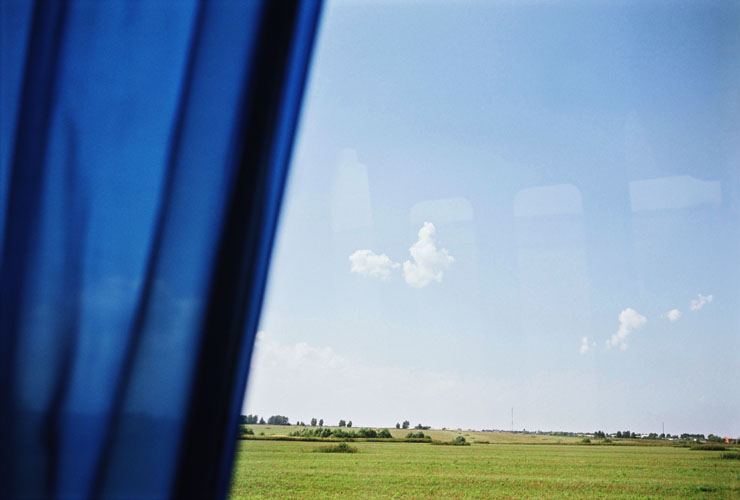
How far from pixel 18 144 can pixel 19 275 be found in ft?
0.46

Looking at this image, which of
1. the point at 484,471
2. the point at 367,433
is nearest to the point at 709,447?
the point at 367,433

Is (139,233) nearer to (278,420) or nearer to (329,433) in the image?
(278,420)

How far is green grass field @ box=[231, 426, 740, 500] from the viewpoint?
176 centimetres

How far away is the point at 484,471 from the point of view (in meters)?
2.97

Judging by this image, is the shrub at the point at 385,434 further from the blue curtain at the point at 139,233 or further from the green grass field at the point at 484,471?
the blue curtain at the point at 139,233

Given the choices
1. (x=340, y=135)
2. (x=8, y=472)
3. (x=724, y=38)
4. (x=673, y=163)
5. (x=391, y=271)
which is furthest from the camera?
(x=391, y=271)

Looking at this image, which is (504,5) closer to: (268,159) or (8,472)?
(268,159)

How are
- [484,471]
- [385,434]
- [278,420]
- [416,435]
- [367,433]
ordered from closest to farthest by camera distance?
[278,420] < [367,433] < [385,434] < [416,435] < [484,471]

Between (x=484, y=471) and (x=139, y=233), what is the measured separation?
2.80 m

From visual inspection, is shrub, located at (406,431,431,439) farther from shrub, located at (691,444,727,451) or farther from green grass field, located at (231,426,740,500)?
shrub, located at (691,444,727,451)

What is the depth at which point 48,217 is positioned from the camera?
58 cm

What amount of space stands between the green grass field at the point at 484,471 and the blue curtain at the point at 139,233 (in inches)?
36.5

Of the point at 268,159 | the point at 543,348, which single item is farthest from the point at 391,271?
the point at 268,159

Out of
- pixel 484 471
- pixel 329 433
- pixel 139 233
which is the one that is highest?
pixel 139 233
